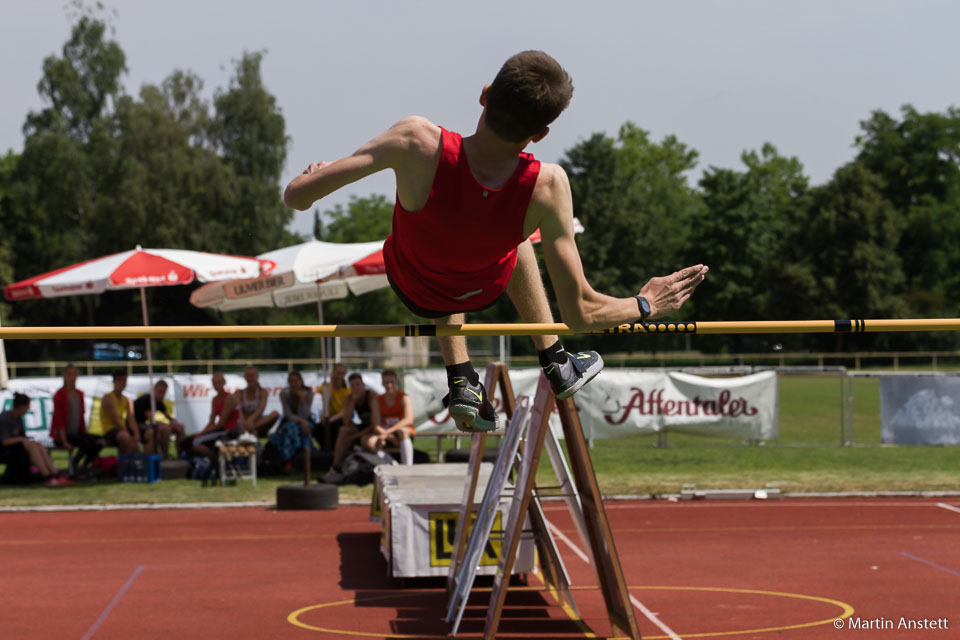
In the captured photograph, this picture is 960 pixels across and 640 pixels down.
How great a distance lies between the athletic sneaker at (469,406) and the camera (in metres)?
4.82

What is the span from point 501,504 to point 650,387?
8.78 m

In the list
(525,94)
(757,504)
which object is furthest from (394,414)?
(525,94)

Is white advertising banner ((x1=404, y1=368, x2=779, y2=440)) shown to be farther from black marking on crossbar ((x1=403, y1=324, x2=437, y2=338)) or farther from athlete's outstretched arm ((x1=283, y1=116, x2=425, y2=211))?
athlete's outstretched arm ((x1=283, y1=116, x2=425, y2=211))

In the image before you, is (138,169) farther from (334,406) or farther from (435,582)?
(435,582)

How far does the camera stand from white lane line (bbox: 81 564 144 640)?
7.19 metres

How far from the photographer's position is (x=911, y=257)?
55.8m

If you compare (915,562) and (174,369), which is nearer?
(915,562)

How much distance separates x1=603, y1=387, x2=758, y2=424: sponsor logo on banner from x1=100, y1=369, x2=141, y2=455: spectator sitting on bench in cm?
651

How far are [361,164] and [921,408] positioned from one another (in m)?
14.7

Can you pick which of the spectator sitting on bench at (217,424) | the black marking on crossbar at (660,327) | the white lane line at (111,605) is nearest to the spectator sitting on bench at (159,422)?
the spectator sitting on bench at (217,424)

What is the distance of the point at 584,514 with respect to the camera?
654cm

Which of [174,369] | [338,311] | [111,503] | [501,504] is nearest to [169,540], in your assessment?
[111,503]

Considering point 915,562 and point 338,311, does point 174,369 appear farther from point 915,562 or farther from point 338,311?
point 915,562

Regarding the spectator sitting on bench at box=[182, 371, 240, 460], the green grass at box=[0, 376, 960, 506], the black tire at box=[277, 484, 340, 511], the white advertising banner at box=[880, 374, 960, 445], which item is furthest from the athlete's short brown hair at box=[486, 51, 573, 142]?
the white advertising banner at box=[880, 374, 960, 445]
